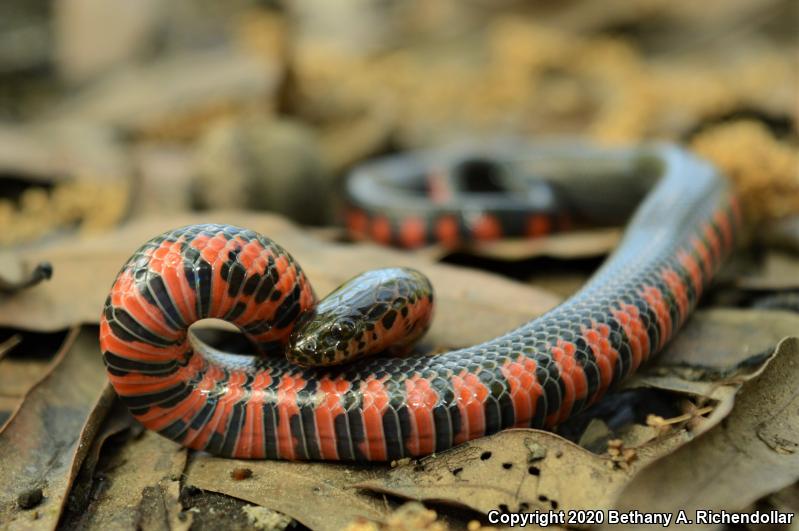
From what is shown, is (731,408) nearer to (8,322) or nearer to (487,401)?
(487,401)

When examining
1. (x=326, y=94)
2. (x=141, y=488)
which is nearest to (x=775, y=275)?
(x=141, y=488)

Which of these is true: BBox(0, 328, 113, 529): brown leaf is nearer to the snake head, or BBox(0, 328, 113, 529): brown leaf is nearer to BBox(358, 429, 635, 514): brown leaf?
the snake head

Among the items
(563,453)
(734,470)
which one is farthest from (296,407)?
(734,470)

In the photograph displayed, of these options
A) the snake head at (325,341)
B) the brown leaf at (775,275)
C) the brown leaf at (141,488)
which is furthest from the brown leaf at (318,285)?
the brown leaf at (775,275)

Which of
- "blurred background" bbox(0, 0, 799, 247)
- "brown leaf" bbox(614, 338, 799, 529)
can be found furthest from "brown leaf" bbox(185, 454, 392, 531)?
"blurred background" bbox(0, 0, 799, 247)

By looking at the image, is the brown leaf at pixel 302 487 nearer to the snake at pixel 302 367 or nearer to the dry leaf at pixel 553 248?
the snake at pixel 302 367

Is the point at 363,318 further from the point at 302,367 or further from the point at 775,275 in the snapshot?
the point at 775,275

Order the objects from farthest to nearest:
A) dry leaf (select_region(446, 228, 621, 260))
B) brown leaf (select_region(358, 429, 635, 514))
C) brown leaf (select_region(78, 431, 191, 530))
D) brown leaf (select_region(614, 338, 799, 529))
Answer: dry leaf (select_region(446, 228, 621, 260))
brown leaf (select_region(78, 431, 191, 530))
brown leaf (select_region(358, 429, 635, 514))
brown leaf (select_region(614, 338, 799, 529))
